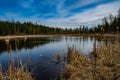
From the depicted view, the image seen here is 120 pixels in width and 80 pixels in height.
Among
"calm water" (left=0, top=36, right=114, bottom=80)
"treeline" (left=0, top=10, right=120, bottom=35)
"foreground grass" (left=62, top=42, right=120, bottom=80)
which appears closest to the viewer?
"foreground grass" (left=62, top=42, right=120, bottom=80)

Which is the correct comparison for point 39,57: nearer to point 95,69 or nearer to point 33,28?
point 95,69

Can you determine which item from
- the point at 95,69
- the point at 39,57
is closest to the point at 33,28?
the point at 39,57

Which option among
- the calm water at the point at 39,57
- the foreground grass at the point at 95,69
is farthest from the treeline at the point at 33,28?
the foreground grass at the point at 95,69

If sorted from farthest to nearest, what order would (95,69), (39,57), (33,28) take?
1. (33,28)
2. (39,57)
3. (95,69)

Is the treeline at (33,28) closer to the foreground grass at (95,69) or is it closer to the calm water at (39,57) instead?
the calm water at (39,57)

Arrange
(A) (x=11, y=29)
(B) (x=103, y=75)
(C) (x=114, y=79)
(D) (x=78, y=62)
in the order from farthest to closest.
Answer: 1. (A) (x=11, y=29)
2. (D) (x=78, y=62)
3. (B) (x=103, y=75)
4. (C) (x=114, y=79)

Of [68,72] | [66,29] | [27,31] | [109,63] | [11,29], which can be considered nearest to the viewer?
[109,63]

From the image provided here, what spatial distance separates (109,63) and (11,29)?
7891cm

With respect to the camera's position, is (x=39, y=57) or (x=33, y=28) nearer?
(x=39, y=57)

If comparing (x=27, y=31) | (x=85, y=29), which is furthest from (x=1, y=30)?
(x=85, y=29)

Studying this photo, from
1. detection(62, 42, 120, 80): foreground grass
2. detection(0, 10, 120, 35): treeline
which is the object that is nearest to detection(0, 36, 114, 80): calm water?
detection(62, 42, 120, 80): foreground grass

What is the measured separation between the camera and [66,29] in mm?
144000

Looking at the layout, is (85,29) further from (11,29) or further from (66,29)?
(11,29)

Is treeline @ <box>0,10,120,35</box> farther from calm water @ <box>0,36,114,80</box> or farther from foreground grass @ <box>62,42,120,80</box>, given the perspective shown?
foreground grass @ <box>62,42,120,80</box>
